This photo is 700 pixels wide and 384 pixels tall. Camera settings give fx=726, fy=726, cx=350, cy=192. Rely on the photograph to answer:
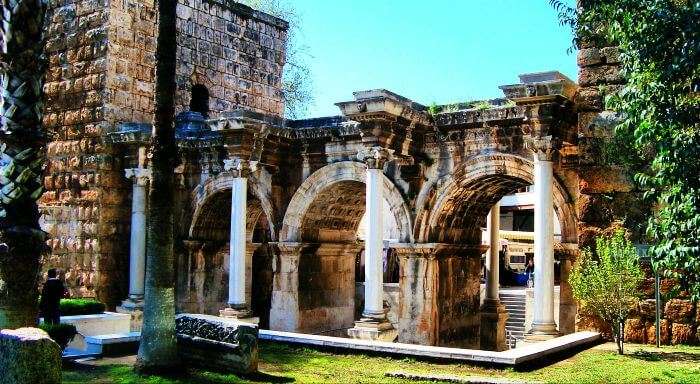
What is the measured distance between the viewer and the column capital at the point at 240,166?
16.2 meters

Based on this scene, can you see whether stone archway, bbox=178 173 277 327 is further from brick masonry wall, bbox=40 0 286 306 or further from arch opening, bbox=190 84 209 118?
arch opening, bbox=190 84 209 118

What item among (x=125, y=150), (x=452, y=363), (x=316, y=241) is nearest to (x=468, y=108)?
(x=316, y=241)

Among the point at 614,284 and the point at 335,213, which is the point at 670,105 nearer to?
the point at 614,284

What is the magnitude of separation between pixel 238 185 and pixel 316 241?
8.62ft

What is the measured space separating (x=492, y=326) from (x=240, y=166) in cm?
698

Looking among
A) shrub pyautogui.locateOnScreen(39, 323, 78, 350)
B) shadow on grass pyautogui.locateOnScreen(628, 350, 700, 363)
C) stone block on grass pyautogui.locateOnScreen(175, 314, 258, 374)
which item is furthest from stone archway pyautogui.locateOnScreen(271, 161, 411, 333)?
shrub pyautogui.locateOnScreen(39, 323, 78, 350)

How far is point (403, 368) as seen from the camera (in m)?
10.4

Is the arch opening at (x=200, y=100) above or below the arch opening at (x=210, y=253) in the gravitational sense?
above

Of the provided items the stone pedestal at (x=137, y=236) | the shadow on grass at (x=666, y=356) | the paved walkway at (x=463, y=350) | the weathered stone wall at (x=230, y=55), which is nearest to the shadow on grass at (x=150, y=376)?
the paved walkway at (x=463, y=350)

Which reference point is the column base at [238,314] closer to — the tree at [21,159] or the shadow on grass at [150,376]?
the shadow on grass at [150,376]

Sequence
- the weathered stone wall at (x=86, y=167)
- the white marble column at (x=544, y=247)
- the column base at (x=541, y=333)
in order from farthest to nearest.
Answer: the weathered stone wall at (x=86, y=167), the white marble column at (x=544, y=247), the column base at (x=541, y=333)

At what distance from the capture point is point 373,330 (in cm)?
1363

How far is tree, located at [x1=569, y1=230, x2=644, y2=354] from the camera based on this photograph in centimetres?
1091

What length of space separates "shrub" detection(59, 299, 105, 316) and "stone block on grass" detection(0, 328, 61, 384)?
9368 millimetres
